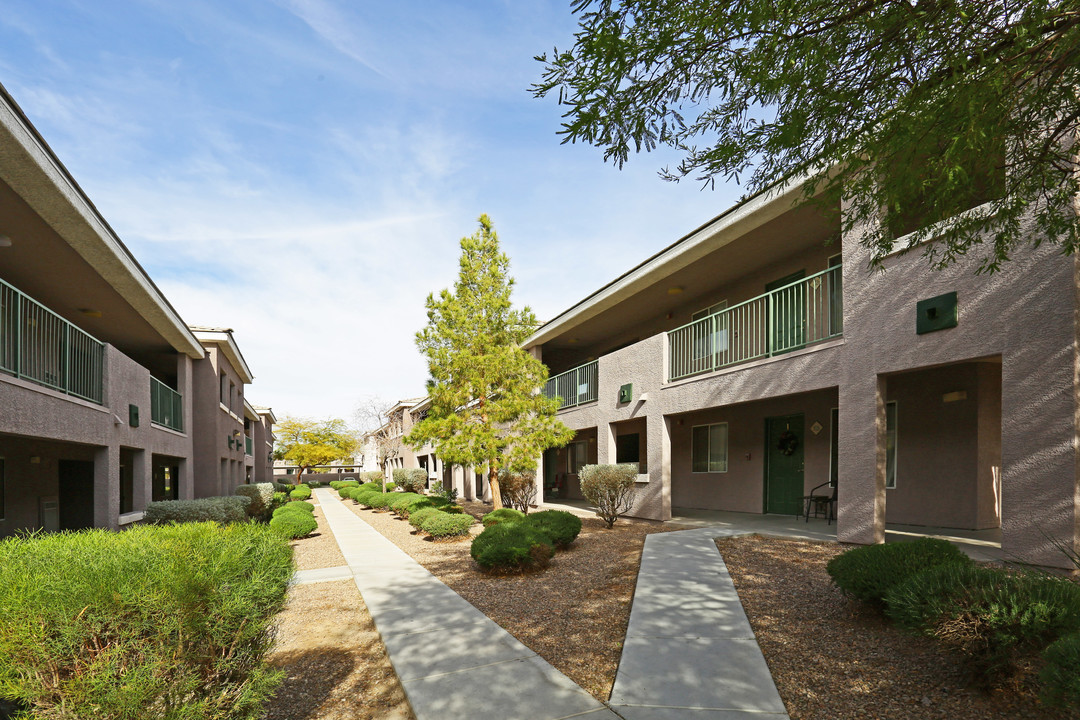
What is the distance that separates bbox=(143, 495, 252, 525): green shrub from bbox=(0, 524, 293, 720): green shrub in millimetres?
8746

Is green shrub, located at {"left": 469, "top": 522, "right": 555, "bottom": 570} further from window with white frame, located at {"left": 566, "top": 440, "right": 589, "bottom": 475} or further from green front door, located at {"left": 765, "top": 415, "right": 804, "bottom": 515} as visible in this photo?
window with white frame, located at {"left": 566, "top": 440, "right": 589, "bottom": 475}

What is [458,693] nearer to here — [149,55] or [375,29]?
[375,29]

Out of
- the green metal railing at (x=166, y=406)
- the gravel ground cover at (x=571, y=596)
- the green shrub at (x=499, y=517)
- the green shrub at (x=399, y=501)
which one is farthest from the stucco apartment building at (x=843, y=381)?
the green metal railing at (x=166, y=406)

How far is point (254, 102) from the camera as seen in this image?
9.84 metres

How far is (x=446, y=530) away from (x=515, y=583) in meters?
4.90

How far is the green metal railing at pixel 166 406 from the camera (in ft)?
46.3

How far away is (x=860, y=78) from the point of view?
4664 millimetres

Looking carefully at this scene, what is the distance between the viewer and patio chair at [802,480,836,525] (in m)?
12.2

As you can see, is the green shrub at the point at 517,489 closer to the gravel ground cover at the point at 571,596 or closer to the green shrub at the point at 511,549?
the gravel ground cover at the point at 571,596

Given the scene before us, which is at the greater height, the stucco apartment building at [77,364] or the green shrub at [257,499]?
the stucco apartment building at [77,364]

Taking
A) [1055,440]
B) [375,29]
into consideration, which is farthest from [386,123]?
[1055,440]

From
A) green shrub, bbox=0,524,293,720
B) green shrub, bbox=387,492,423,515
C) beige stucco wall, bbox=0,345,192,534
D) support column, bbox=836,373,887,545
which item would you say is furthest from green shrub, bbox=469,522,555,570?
green shrub, bbox=387,492,423,515

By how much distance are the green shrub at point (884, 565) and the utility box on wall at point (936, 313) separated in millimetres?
3708

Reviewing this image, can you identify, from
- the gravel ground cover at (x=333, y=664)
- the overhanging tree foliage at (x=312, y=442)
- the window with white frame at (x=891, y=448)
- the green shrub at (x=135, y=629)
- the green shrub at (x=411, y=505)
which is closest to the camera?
the green shrub at (x=135, y=629)
